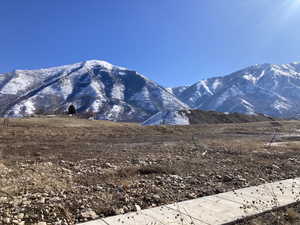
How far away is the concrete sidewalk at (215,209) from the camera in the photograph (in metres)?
5.59

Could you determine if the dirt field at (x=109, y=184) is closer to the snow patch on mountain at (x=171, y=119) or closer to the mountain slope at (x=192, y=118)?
the snow patch on mountain at (x=171, y=119)

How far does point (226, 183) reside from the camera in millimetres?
9047

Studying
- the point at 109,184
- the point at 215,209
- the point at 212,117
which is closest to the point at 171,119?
the point at 212,117

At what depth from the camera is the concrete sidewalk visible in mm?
5594

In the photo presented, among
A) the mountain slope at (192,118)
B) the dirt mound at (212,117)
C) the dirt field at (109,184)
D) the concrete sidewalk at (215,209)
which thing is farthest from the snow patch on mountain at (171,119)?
the concrete sidewalk at (215,209)

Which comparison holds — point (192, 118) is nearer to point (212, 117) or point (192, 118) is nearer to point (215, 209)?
point (212, 117)

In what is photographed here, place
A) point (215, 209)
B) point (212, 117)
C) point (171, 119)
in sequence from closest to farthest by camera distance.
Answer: point (215, 209)
point (171, 119)
point (212, 117)

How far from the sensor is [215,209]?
6.29 meters

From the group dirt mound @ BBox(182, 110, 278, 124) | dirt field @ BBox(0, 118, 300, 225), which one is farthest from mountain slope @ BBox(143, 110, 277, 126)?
dirt field @ BBox(0, 118, 300, 225)

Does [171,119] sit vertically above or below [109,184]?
above

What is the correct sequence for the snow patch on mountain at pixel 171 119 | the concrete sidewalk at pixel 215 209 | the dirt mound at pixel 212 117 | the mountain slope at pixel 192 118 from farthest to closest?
1. the dirt mound at pixel 212 117
2. the mountain slope at pixel 192 118
3. the snow patch on mountain at pixel 171 119
4. the concrete sidewalk at pixel 215 209

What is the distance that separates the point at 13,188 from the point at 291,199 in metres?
7.83

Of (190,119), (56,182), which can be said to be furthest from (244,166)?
(190,119)

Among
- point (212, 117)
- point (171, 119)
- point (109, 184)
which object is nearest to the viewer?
point (109, 184)
